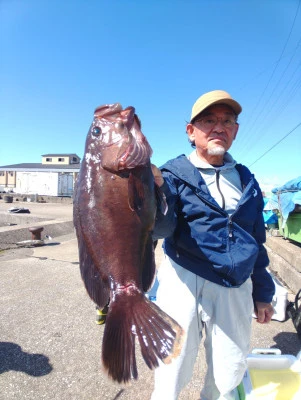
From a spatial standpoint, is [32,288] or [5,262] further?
[5,262]

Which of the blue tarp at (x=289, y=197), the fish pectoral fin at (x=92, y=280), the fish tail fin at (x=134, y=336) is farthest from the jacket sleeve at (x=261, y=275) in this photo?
the blue tarp at (x=289, y=197)

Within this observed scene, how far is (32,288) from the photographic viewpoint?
4.87 metres

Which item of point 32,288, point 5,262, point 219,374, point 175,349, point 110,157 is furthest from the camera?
point 5,262

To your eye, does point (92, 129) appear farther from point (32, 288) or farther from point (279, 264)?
point (279, 264)

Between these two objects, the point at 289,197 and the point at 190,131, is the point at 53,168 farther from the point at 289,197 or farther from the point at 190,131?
the point at 190,131

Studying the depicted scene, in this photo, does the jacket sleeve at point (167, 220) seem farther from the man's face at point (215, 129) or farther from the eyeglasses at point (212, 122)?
the eyeglasses at point (212, 122)

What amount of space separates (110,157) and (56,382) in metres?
2.31

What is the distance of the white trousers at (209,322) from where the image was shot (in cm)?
195

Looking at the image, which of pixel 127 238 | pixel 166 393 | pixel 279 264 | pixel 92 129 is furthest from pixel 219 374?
pixel 279 264

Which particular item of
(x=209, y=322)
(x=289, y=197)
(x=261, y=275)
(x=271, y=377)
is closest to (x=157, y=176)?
(x=209, y=322)

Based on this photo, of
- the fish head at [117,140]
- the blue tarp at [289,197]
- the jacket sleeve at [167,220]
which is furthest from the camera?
the blue tarp at [289,197]

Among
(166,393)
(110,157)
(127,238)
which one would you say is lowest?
(166,393)

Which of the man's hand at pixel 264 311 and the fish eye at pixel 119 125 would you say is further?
the man's hand at pixel 264 311

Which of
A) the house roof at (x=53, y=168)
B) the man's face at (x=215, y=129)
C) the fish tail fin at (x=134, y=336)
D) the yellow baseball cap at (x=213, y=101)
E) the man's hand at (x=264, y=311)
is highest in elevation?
the house roof at (x=53, y=168)
